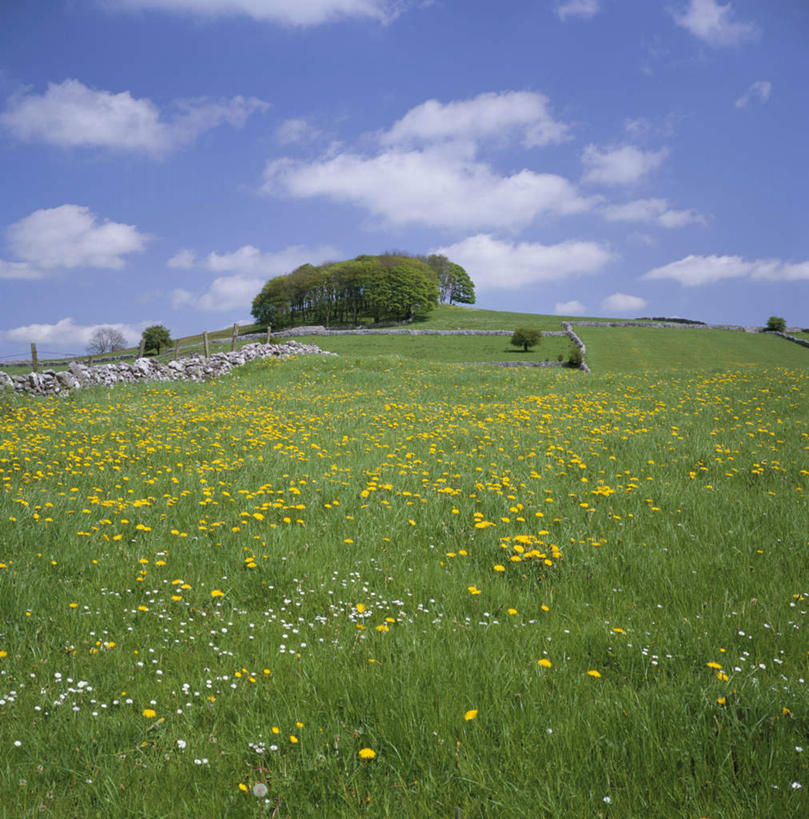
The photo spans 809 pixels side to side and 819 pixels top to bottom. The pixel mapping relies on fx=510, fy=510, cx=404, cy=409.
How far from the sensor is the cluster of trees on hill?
292 feet

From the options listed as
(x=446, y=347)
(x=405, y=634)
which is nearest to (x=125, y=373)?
(x=405, y=634)

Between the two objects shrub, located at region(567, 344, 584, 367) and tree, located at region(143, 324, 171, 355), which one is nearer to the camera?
shrub, located at region(567, 344, 584, 367)

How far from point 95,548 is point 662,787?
206 inches

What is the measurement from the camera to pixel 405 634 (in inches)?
147

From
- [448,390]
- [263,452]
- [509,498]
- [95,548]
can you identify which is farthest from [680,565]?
[448,390]

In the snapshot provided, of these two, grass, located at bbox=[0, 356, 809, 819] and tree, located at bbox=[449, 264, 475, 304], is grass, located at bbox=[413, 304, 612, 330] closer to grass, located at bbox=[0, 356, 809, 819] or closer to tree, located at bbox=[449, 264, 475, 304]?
tree, located at bbox=[449, 264, 475, 304]

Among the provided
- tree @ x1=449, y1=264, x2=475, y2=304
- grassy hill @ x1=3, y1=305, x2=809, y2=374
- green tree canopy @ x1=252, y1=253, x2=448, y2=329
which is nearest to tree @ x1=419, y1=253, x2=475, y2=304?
tree @ x1=449, y1=264, x2=475, y2=304

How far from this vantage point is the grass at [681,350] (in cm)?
4218

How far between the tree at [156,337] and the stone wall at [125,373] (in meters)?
37.3

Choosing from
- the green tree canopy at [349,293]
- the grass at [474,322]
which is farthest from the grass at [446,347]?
the green tree canopy at [349,293]

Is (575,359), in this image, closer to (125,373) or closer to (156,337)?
(125,373)

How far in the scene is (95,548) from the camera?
523 centimetres

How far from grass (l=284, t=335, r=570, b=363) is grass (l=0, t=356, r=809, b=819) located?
37.5 metres

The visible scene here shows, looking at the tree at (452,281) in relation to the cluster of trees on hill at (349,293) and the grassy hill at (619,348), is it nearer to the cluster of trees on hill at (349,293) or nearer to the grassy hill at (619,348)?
the cluster of trees on hill at (349,293)
